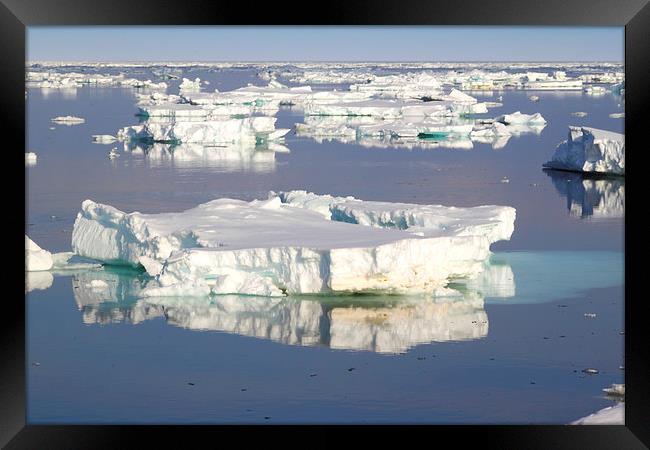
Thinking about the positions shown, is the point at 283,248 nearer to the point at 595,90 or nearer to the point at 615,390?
the point at 615,390

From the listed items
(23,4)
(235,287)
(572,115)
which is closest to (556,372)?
(235,287)

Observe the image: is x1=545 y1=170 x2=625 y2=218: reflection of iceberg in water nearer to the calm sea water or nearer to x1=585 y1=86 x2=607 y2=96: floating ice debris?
the calm sea water

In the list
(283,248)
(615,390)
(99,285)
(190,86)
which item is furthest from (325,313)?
(190,86)

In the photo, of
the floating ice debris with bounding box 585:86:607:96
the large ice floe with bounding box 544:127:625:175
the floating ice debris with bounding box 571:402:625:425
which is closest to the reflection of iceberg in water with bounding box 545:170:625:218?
the large ice floe with bounding box 544:127:625:175

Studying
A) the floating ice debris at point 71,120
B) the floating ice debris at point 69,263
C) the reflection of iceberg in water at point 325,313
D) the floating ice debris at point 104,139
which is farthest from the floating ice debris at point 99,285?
the floating ice debris at point 71,120

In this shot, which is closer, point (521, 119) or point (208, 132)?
point (208, 132)

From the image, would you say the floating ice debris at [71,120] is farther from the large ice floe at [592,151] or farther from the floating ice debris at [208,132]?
the large ice floe at [592,151]

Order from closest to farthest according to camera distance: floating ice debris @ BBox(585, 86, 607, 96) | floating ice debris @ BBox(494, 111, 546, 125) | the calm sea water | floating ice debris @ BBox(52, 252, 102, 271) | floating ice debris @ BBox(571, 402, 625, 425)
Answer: floating ice debris @ BBox(571, 402, 625, 425) < the calm sea water < floating ice debris @ BBox(52, 252, 102, 271) < floating ice debris @ BBox(494, 111, 546, 125) < floating ice debris @ BBox(585, 86, 607, 96)
